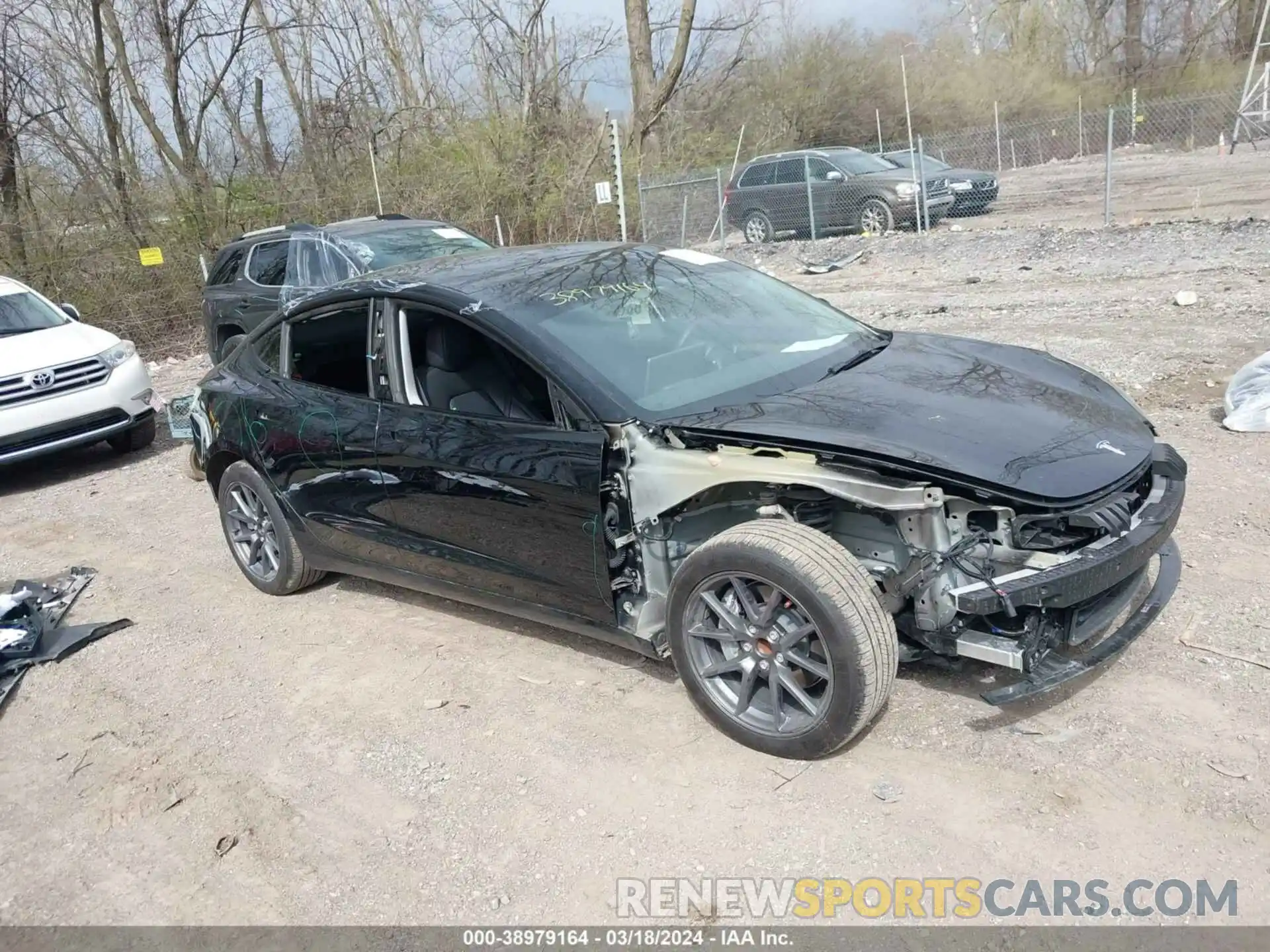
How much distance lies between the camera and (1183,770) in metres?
3.04

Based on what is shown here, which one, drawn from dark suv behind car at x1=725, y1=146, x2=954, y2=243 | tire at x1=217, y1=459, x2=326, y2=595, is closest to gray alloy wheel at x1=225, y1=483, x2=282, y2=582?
tire at x1=217, y1=459, x2=326, y2=595

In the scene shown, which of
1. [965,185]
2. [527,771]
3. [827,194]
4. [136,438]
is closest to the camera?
[527,771]

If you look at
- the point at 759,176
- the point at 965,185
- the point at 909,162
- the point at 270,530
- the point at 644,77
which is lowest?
the point at 270,530

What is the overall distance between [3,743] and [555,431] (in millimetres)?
2751

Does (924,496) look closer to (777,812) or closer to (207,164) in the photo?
(777,812)

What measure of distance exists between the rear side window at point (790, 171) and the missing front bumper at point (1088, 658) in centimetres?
1506

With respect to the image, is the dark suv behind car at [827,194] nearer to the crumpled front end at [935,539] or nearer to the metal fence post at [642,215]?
the metal fence post at [642,215]

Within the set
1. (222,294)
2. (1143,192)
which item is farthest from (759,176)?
(222,294)

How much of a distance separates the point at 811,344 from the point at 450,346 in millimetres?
1537

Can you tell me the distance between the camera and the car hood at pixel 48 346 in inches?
318

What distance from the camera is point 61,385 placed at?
824 cm

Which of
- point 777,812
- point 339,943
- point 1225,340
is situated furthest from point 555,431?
point 1225,340

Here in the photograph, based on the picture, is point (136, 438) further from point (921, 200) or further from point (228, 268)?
point (921, 200)

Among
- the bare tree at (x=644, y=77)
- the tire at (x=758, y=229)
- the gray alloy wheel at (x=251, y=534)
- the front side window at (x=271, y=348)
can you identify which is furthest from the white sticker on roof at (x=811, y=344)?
the bare tree at (x=644, y=77)
